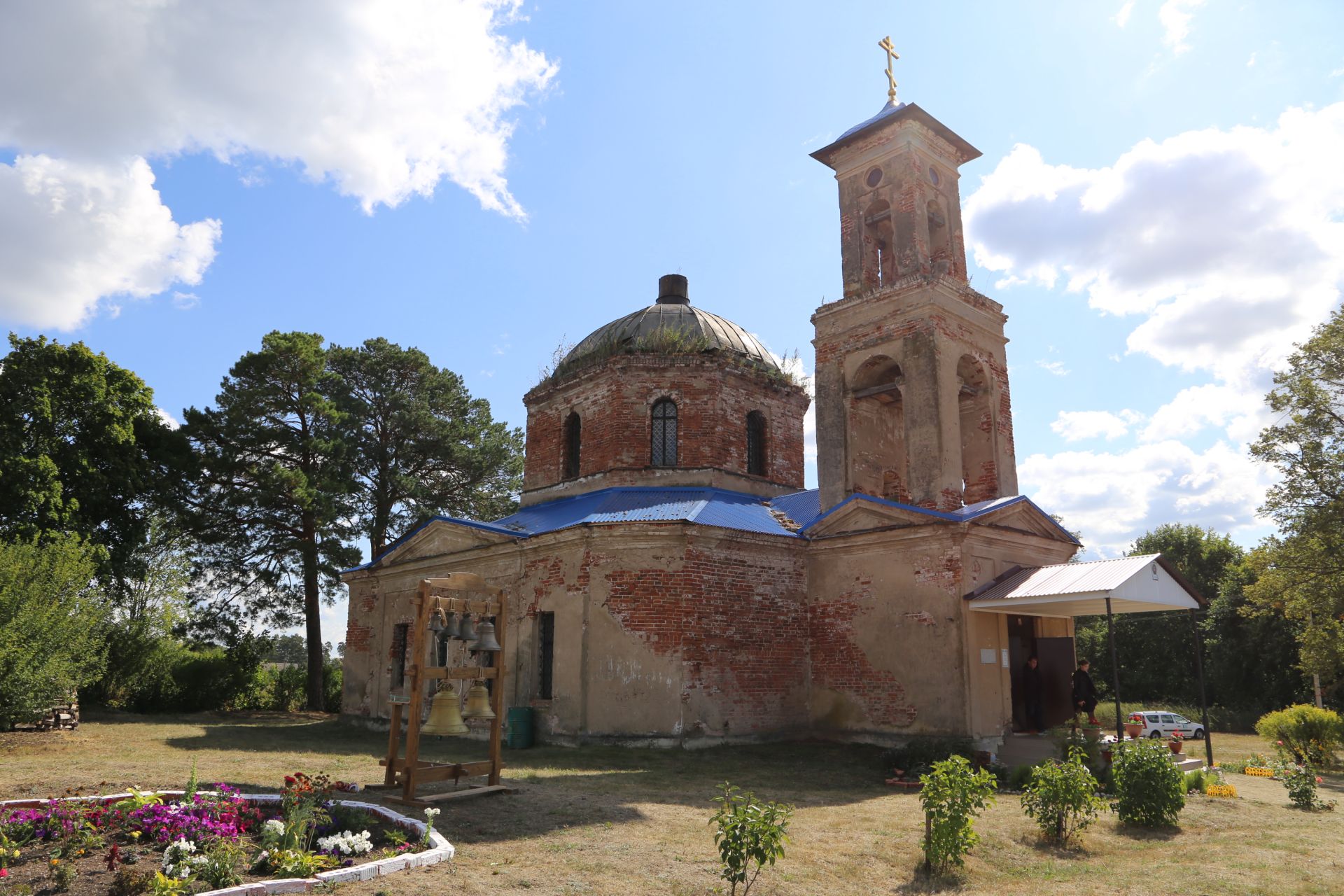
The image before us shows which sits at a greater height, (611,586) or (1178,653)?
(611,586)

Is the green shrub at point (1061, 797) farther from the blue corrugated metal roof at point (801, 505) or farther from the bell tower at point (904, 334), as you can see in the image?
the blue corrugated metal roof at point (801, 505)

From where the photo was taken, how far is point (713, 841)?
25.6 feet

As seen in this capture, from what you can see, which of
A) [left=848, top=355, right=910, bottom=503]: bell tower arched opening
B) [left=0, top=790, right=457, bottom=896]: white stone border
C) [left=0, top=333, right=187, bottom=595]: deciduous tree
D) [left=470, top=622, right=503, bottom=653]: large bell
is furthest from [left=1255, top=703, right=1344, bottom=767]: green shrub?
[left=0, top=333, right=187, bottom=595]: deciduous tree

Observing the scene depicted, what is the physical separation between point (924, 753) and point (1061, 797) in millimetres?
4687

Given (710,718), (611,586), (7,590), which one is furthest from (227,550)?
(710,718)

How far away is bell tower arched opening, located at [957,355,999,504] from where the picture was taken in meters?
17.2

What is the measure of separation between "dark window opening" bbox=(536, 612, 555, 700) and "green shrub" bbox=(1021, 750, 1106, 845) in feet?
31.2

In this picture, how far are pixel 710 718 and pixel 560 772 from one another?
3.58m

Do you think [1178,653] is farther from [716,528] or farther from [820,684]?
[716,528]

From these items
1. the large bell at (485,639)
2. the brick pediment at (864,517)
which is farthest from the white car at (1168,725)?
the large bell at (485,639)

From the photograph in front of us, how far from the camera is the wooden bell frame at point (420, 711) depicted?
880cm

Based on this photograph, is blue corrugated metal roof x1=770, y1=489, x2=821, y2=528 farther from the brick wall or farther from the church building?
the brick wall

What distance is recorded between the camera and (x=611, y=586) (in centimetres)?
1538

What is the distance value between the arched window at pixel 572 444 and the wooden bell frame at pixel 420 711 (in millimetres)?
11138
